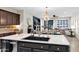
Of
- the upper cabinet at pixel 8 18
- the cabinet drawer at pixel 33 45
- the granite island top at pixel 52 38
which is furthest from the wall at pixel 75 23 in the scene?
the upper cabinet at pixel 8 18

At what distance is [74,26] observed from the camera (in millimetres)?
1124

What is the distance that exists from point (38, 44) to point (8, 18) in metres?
0.52

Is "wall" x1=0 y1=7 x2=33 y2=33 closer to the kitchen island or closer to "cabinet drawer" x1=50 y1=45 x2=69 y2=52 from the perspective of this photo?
the kitchen island

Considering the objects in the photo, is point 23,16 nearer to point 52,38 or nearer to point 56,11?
point 56,11

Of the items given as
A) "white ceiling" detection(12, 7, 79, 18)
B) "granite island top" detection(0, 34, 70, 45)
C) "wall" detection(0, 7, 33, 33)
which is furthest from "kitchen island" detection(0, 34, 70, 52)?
"white ceiling" detection(12, 7, 79, 18)

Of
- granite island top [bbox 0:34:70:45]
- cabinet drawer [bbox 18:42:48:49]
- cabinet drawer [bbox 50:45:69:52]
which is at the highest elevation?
granite island top [bbox 0:34:70:45]

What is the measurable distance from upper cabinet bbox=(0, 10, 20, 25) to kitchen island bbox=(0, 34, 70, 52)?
0.19m

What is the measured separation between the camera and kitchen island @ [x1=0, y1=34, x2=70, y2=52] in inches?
48.4

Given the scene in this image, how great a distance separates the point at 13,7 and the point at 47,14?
450 mm

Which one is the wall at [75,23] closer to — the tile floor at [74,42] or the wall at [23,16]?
the tile floor at [74,42]

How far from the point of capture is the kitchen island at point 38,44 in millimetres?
1229

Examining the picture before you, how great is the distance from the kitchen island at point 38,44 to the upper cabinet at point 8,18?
19 cm
